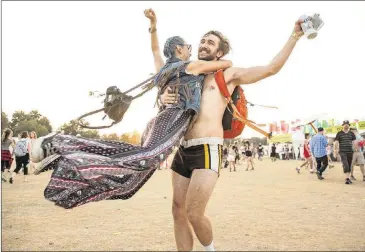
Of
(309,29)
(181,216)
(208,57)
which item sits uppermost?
(309,29)

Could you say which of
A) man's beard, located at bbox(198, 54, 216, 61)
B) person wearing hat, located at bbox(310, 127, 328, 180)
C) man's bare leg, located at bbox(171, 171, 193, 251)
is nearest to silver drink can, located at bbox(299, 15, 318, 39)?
man's beard, located at bbox(198, 54, 216, 61)

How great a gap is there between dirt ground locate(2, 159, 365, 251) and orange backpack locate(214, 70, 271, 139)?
5.14ft

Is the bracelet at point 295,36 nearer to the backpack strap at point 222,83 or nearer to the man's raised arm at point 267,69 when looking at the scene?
the man's raised arm at point 267,69

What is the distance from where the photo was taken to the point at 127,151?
314cm

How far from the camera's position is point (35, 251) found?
432 cm

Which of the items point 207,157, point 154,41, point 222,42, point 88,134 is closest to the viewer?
point 207,157

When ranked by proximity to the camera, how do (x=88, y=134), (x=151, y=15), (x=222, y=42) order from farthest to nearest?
1. (x=88, y=134)
2. (x=151, y=15)
3. (x=222, y=42)

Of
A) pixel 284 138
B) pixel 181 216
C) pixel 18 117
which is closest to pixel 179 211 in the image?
pixel 181 216

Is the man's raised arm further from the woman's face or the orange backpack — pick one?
the woman's face

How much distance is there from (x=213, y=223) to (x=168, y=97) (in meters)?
3.06

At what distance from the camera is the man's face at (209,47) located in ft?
11.5

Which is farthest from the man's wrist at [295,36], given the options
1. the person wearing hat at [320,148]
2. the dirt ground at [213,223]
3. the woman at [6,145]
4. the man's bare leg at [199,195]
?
the woman at [6,145]

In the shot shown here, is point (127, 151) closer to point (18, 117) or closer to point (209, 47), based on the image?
point (209, 47)

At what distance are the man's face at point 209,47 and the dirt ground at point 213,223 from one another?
7.45ft
